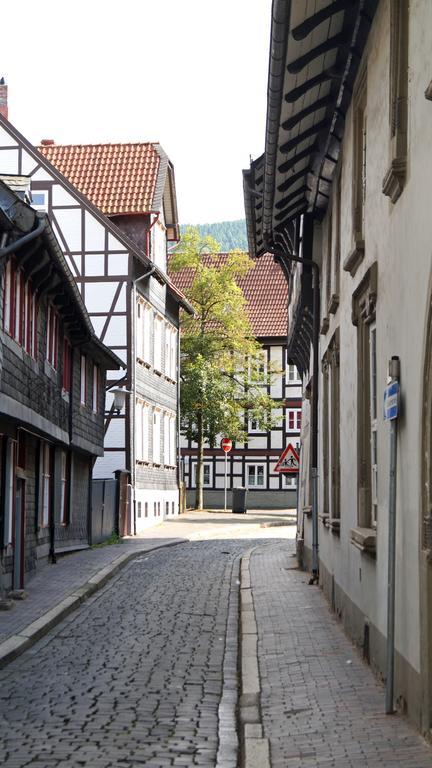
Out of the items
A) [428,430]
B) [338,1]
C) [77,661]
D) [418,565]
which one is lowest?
[77,661]

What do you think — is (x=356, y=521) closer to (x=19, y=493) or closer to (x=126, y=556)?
(x=19, y=493)

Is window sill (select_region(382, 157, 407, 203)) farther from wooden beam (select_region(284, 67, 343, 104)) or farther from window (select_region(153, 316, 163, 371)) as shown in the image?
window (select_region(153, 316, 163, 371))

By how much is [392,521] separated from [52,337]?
14668mm

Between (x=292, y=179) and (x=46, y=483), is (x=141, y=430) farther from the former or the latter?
(x=292, y=179)

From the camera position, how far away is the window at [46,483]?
2280 centimetres

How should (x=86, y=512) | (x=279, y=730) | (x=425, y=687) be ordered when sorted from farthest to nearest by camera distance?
(x=86, y=512) → (x=279, y=730) → (x=425, y=687)

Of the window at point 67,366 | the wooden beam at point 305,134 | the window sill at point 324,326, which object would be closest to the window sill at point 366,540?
the wooden beam at point 305,134

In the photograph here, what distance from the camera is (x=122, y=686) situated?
403 inches

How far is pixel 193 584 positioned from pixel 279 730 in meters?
11.7

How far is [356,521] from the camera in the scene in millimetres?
11703

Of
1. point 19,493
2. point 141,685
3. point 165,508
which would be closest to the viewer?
point 141,685

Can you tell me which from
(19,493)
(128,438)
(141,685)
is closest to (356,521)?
(141,685)

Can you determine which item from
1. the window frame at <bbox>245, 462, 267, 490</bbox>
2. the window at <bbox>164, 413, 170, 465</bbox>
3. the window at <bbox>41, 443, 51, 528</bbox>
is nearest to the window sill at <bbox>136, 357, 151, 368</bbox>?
the window at <bbox>164, 413, 170, 465</bbox>

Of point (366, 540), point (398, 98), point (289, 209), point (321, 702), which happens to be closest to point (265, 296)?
point (289, 209)
